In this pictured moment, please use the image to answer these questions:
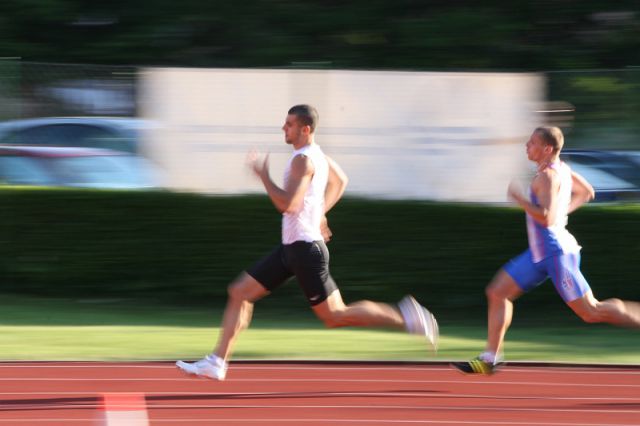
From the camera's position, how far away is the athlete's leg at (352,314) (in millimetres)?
7645

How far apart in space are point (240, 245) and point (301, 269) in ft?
14.1

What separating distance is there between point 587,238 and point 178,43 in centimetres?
977

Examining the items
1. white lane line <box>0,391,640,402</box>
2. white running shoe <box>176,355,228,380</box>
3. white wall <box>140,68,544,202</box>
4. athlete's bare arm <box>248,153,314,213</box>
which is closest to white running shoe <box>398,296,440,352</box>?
white lane line <box>0,391,640,402</box>

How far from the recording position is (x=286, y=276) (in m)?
7.63

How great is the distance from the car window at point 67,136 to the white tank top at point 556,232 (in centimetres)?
561

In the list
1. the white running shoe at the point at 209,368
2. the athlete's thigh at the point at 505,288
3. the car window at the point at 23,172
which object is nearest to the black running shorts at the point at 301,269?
the white running shoe at the point at 209,368

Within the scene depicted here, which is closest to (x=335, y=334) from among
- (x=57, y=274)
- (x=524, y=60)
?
(x=57, y=274)

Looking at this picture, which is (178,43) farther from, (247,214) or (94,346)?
(94,346)

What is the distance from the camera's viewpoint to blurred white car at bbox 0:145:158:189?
479 inches

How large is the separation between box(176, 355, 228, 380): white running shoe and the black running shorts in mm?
579

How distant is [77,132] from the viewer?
12234 mm

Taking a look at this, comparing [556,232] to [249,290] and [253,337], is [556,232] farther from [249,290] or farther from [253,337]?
[253,337]

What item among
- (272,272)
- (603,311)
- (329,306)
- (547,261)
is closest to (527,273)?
(547,261)

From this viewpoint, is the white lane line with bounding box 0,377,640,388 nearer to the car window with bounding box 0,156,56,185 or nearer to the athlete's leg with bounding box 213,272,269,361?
the athlete's leg with bounding box 213,272,269,361
